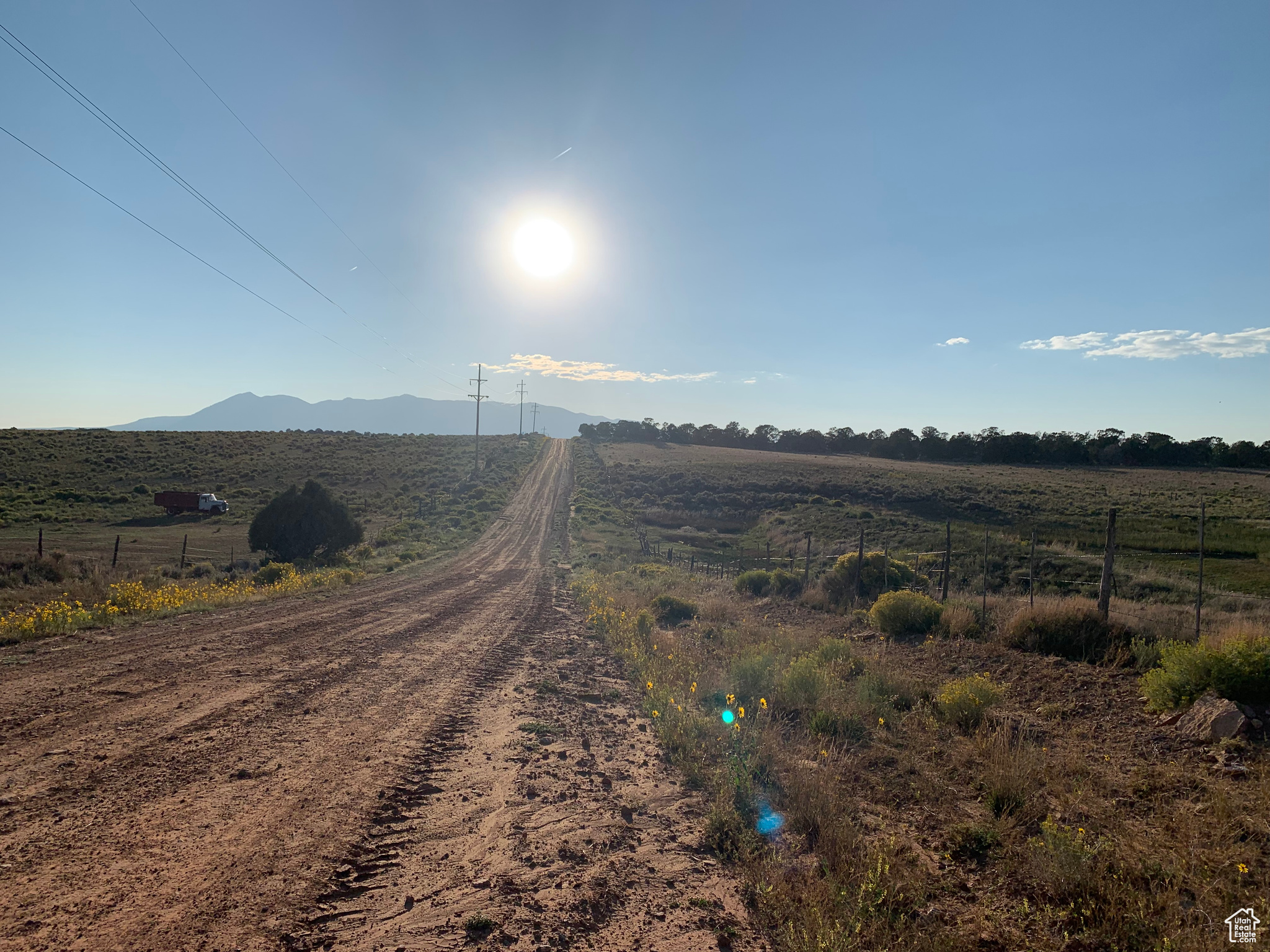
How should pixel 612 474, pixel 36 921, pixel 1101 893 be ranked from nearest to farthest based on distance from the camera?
pixel 36 921, pixel 1101 893, pixel 612 474

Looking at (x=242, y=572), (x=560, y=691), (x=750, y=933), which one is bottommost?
(x=242, y=572)

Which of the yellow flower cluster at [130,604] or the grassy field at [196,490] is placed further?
the grassy field at [196,490]

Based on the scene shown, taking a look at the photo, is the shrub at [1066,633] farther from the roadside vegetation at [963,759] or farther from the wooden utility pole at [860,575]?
the wooden utility pole at [860,575]

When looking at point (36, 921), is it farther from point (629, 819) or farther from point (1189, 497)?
point (1189, 497)

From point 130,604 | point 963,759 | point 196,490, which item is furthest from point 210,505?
point 963,759

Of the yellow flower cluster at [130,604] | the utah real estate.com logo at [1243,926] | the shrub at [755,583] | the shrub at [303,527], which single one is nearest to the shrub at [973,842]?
the utah real estate.com logo at [1243,926]

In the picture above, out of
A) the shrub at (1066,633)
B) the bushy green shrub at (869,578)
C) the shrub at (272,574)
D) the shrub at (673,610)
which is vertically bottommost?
the shrub at (272,574)

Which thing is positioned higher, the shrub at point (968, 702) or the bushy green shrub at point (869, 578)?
the shrub at point (968, 702)

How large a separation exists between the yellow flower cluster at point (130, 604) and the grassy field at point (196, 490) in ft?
8.00

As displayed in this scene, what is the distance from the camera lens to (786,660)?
33.9ft

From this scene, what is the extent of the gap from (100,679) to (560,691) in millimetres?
6121

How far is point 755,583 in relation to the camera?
20594 mm

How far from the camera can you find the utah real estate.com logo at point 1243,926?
3594 mm

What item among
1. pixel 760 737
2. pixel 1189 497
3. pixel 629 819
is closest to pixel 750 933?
pixel 629 819
